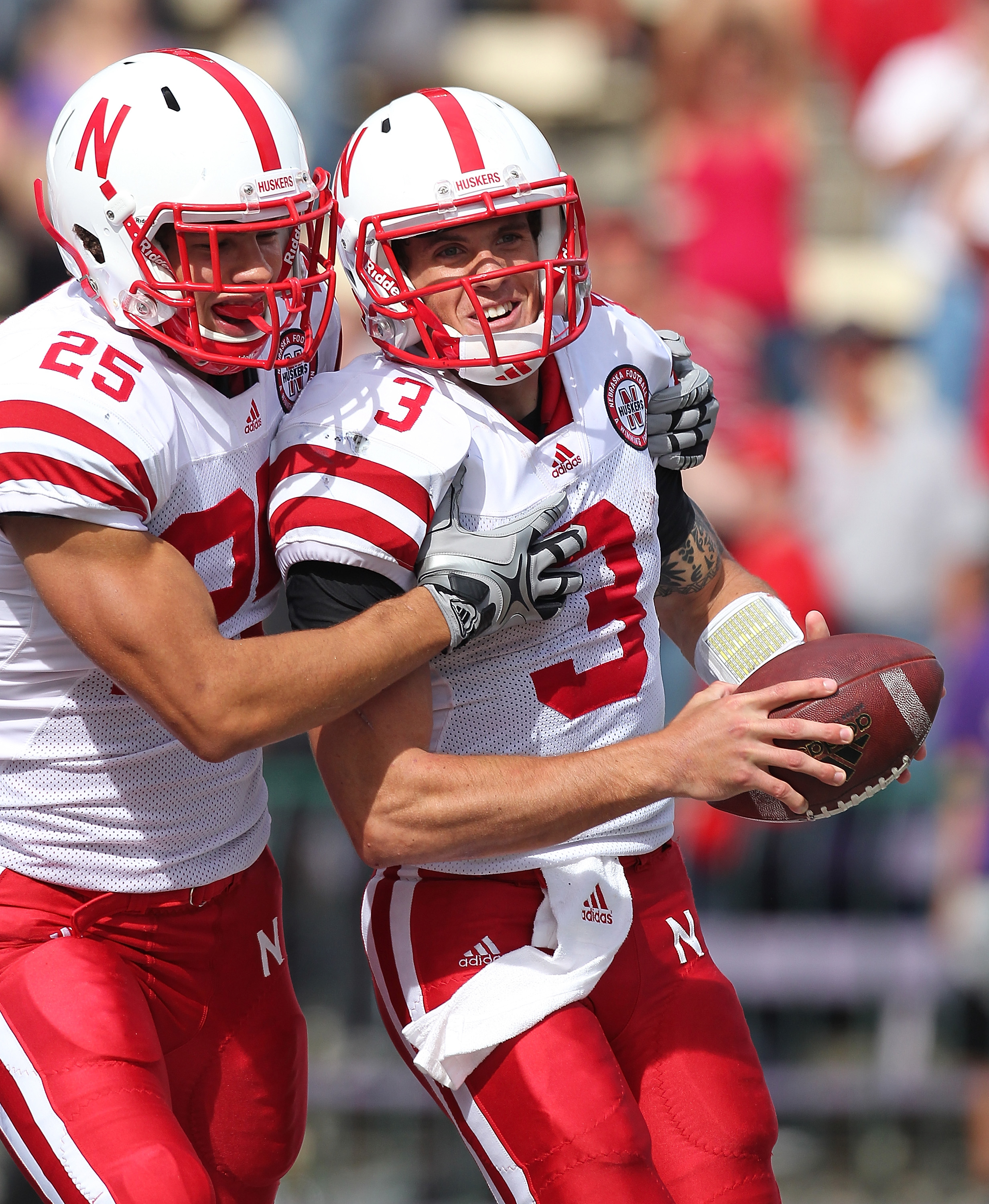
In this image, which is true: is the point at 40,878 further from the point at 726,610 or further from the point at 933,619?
the point at 933,619

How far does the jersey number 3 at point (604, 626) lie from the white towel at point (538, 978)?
27cm

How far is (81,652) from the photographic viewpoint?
253 centimetres

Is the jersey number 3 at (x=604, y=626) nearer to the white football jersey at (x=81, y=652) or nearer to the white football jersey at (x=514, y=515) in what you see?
the white football jersey at (x=514, y=515)

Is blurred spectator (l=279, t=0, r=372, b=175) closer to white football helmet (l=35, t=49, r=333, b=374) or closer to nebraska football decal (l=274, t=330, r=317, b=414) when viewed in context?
nebraska football decal (l=274, t=330, r=317, b=414)

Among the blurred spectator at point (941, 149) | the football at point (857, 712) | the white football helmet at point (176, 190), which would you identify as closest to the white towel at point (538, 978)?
the football at point (857, 712)

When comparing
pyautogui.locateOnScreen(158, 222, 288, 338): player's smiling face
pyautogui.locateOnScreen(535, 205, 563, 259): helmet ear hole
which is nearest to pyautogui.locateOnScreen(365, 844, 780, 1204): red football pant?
pyautogui.locateOnScreen(158, 222, 288, 338): player's smiling face

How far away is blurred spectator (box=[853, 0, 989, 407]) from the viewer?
20.7ft

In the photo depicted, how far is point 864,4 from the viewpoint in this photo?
701 cm

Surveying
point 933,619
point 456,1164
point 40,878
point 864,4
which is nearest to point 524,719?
point 40,878

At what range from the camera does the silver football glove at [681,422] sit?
116 inches

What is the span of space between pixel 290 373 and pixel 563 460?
1.71 ft

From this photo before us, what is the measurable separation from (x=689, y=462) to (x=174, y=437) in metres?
0.97

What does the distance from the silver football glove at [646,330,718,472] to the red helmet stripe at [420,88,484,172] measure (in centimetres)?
54

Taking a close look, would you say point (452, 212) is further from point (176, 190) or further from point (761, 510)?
point (761, 510)
